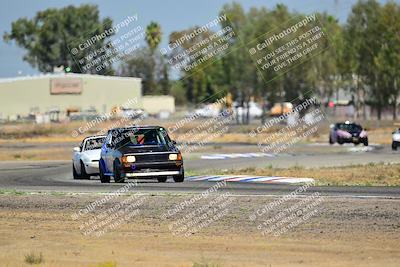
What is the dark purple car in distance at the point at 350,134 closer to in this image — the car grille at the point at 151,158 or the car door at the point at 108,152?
the car door at the point at 108,152

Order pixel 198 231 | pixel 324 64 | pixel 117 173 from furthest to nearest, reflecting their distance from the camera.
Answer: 1. pixel 324 64
2. pixel 117 173
3. pixel 198 231

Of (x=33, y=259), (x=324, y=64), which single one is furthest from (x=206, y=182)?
(x=324, y=64)

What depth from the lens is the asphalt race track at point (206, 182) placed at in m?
23.2

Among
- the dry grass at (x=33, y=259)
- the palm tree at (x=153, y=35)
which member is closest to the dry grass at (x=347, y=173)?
the dry grass at (x=33, y=259)

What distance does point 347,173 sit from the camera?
31.2 m

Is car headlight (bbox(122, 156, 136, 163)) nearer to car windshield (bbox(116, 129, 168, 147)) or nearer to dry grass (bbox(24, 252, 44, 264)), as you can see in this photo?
car windshield (bbox(116, 129, 168, 147))

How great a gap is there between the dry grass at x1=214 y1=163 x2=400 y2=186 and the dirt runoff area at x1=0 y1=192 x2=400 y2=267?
6737 mm

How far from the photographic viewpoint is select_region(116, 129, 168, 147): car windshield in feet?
83.3

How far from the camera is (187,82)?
134500 millimetres

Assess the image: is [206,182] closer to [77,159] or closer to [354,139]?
[77,159]

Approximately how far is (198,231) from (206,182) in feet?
35.8

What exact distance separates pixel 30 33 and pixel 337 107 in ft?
154

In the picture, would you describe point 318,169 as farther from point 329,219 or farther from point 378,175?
point 329,219

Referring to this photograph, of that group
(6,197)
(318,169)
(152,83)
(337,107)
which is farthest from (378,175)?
(152,83)
